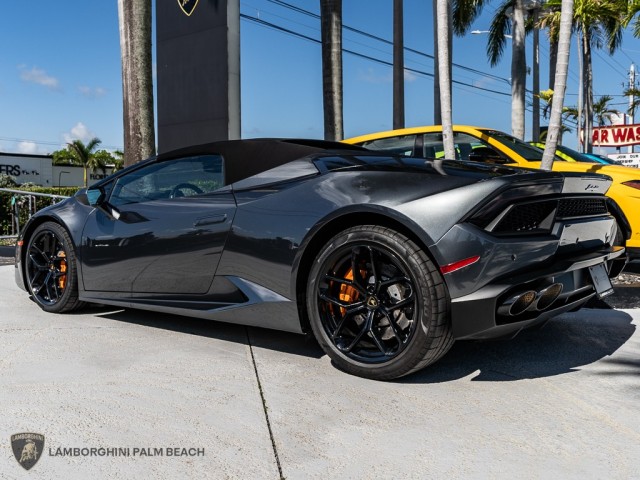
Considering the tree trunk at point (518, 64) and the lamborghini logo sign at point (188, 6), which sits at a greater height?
the tree trunk at point (518, 64)

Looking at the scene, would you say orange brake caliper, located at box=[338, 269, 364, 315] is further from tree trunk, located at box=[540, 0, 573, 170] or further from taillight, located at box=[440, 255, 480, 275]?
tree trunk, located at box=[540, 0, 573, 170]

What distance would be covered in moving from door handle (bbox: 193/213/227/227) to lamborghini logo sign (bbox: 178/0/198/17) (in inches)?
271

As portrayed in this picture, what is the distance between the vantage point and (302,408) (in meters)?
2.51

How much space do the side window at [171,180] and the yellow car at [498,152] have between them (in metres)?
3.51

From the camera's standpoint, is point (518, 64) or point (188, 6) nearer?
point (188, 6)

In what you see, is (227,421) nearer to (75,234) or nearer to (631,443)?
(631,443)

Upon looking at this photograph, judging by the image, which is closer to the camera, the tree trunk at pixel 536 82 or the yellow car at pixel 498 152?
the yellow car at pixel 498 152

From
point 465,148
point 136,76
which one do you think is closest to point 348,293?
point 465,148

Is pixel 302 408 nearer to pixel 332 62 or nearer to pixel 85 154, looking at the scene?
pixel 332 62

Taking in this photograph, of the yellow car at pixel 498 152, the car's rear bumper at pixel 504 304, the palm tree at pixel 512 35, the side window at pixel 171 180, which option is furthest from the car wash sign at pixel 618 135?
the car's rear bumper at pixel 504 304

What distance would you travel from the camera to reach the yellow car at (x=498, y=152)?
18.7 feet

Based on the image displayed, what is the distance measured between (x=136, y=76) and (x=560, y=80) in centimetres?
579

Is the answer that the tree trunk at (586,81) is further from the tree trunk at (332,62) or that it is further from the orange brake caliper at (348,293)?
the orange brake caliper at (348,293)

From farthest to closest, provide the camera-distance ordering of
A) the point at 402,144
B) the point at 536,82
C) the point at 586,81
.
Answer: the point at 536,82 → the point at 586,81 → the point at 402,144
